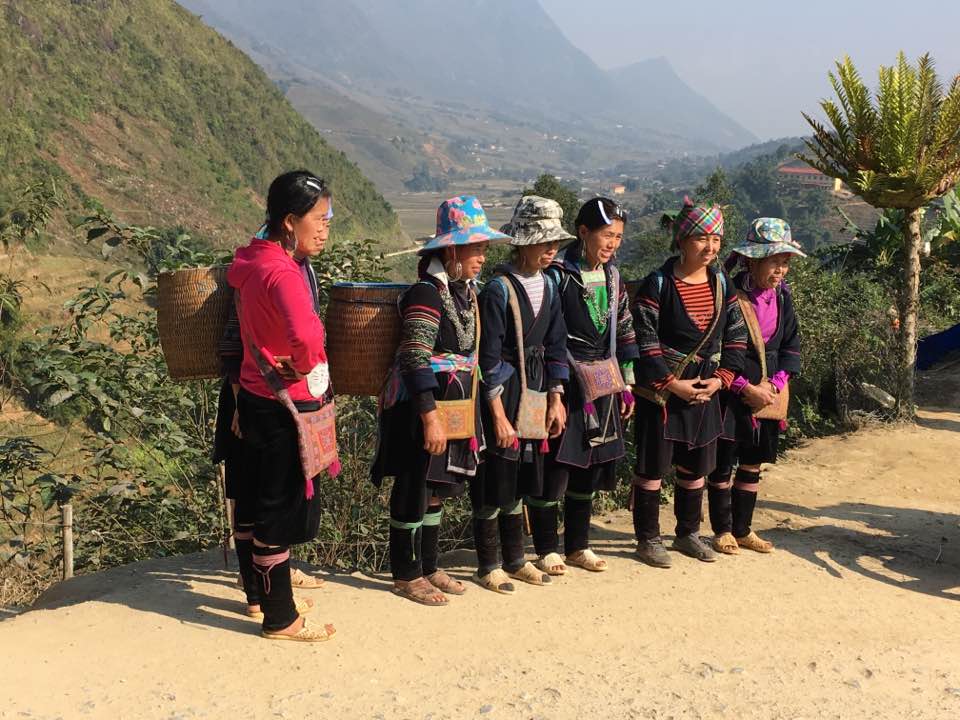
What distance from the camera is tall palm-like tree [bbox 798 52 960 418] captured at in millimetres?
7480

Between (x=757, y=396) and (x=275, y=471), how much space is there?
253 cm

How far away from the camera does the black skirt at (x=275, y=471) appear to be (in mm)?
3408

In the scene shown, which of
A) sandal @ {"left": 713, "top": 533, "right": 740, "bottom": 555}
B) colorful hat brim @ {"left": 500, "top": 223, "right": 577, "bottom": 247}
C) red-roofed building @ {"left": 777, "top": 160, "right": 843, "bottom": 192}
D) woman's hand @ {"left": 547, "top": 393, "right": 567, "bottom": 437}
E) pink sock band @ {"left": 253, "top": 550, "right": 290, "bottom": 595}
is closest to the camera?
pink sock band @ {"left": 253, "top": 550, "right": 290, "bottom": 595}

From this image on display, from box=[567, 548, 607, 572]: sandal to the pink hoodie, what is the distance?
6.06 ft

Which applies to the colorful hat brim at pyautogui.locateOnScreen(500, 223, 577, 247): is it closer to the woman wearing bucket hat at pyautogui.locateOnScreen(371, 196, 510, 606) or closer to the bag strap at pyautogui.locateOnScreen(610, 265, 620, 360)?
the woman wearing bucket hat at pyautogui.locateOnScreen(371, 196, 510, 606)

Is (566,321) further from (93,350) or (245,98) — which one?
(245,98)

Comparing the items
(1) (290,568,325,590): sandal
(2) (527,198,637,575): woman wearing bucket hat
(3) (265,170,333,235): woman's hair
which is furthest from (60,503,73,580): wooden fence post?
(2) (527,198,637,575): woman wearing bucket hat

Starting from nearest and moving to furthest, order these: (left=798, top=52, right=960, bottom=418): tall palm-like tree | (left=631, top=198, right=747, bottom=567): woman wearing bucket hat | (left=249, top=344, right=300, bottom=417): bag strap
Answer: (left=249, top=344, right=300, bottom=417): bag strap → (left=631, top=198, right=747, bottom=567): woman wearing bucket hat → (left=798, top=52, right=960, bottom=418): tall palm-like tree

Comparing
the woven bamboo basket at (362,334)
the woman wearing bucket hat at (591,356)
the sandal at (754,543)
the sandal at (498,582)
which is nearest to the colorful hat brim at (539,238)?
the woman wearing bucket hat at (591,356)

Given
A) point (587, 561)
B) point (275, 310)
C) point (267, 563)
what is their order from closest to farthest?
1. point (275, 310)
2. point (267, 563)
3. point (587, 561)

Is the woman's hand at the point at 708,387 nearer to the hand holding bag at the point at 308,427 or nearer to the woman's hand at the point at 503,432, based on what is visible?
the woman's hand at the point at 503,432

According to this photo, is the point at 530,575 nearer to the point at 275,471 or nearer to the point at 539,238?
the point at 275,471

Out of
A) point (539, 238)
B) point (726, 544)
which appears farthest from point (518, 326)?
point (726, 544)

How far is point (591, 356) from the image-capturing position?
13.9 feet
